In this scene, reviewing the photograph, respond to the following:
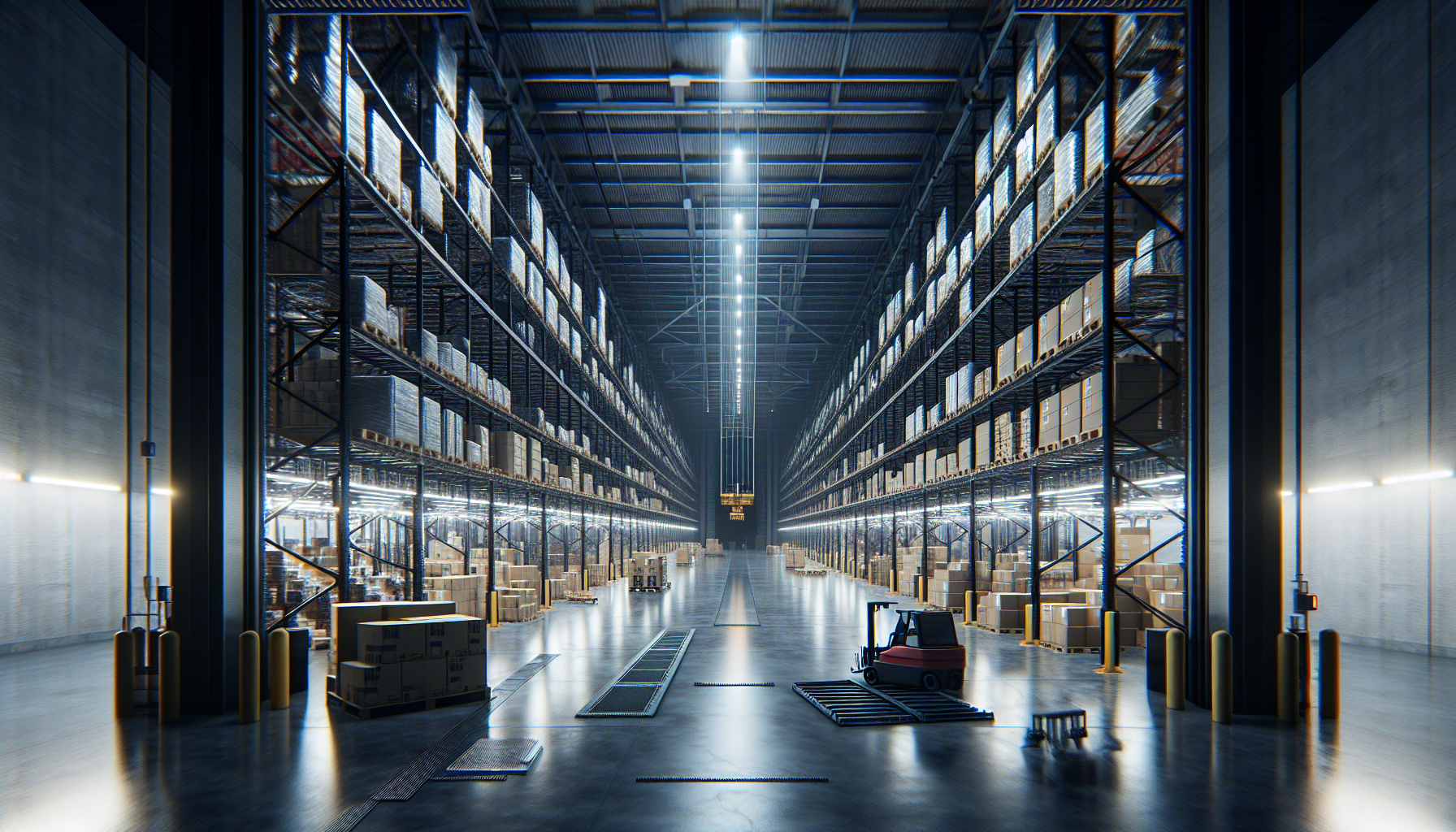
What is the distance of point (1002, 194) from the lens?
13781mm

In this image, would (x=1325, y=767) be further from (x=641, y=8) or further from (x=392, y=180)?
(x=641, y=8)

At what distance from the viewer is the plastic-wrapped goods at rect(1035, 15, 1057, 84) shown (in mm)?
11594

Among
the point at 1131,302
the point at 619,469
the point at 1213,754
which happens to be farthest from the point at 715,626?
the point at 619,469

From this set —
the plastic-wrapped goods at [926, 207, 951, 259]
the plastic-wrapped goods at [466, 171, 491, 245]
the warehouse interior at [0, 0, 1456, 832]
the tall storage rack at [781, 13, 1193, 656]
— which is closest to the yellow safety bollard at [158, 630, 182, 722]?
the warehouse interior at [0, 0, 1456, 832]

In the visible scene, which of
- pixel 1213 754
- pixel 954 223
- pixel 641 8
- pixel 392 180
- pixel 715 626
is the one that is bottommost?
pixel 715 626

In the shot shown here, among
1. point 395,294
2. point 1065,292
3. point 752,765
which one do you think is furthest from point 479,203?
point 752,765

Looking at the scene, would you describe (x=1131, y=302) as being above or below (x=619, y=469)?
above

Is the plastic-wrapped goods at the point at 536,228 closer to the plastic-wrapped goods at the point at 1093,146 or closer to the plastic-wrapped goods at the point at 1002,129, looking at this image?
the plastic-wrapped goods at the point at 1002,129

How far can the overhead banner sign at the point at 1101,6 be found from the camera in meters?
8.55

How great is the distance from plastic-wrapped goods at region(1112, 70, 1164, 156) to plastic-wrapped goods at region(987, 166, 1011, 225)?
11.6 feet

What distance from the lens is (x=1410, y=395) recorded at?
1177cm

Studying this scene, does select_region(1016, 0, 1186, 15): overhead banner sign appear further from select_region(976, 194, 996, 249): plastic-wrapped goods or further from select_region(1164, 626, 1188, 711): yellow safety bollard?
select_region(1164, 626, 1188, 711): yellow safety bollard

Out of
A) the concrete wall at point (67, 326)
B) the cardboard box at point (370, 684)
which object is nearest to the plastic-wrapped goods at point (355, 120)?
the concrete wall at point (67, 326)

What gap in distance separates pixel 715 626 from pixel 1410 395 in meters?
10.8
